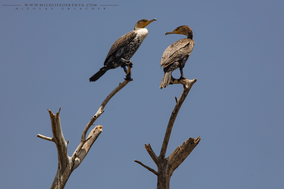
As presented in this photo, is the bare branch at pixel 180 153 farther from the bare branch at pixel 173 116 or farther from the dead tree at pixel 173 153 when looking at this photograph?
the bare branch at pixel 173 116

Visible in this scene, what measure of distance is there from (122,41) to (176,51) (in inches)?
39.1

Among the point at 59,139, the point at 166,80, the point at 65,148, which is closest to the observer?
the point at 166,80

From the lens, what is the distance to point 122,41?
6438 mm

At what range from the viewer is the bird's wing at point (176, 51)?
597cm

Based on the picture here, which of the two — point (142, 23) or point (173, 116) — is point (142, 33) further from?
point (173, 116)

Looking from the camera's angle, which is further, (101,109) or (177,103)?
(101,109)

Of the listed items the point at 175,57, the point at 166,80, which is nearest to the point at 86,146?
the point at 166,80

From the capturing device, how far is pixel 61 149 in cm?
597

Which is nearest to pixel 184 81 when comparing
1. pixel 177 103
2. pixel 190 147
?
pixel 177 103

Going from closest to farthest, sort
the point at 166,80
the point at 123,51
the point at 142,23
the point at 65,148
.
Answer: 1. the point at 166,80
2. the point at 65,148
3. the point at 123,51
4. the point at 142,23

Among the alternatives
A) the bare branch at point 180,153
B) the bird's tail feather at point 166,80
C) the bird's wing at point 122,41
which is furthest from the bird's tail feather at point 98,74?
the bare branch at point 180,153

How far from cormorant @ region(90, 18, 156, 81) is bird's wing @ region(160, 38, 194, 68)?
59 centimetres

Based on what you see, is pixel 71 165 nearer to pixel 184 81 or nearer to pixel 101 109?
pixel 101 109

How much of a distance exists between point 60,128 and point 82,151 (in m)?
0.81
